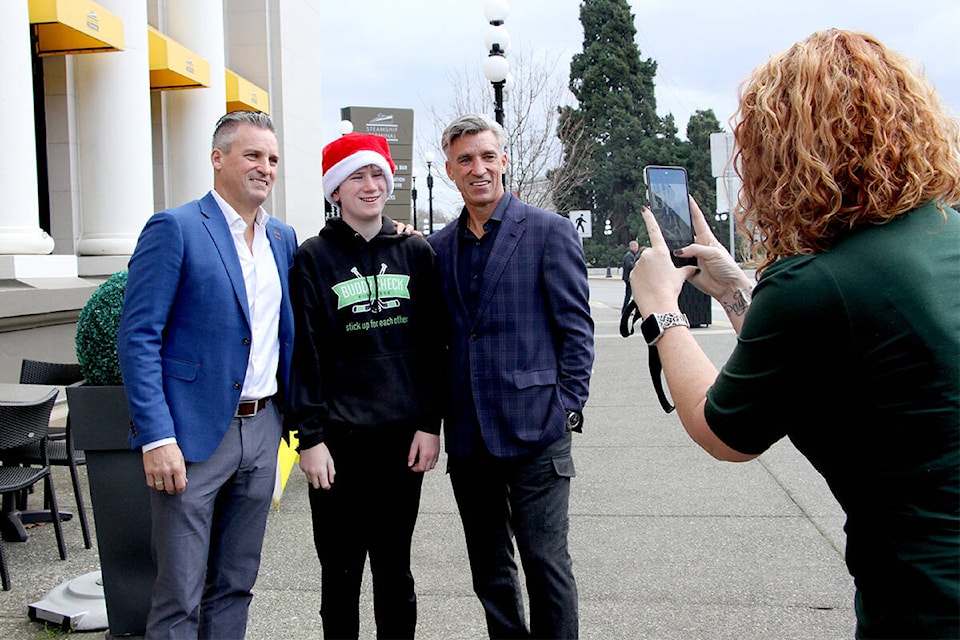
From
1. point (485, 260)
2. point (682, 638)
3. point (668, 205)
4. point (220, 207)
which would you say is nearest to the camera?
point (668, 205)

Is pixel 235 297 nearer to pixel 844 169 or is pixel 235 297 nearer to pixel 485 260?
pixel 485 260

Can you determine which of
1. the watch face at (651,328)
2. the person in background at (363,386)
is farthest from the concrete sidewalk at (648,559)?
the watch face at (651,328)

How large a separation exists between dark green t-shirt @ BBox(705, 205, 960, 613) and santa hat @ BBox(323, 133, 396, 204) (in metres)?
1.96

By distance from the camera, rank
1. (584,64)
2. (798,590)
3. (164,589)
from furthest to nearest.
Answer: (584,64) < (798,590) < (164,589)

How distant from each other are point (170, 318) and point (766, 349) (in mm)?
2020

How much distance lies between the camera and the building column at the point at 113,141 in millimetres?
10305

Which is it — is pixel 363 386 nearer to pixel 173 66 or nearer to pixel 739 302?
pixel 739 302

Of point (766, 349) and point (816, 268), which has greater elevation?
point (816, 268)

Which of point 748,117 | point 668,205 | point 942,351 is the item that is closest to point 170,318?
point 668,205

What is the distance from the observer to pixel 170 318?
277 cm

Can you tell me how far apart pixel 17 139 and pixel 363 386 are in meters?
6.77

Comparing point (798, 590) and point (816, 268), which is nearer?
point (816, 268)

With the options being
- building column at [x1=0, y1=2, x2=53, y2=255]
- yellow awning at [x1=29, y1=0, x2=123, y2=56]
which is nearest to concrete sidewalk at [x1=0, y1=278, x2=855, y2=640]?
building column at [x1=0, y1=2, x2=53, y2=255]

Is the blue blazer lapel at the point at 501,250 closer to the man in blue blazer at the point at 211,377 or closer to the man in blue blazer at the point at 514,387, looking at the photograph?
the man in blue blazer at the point at 514,387
